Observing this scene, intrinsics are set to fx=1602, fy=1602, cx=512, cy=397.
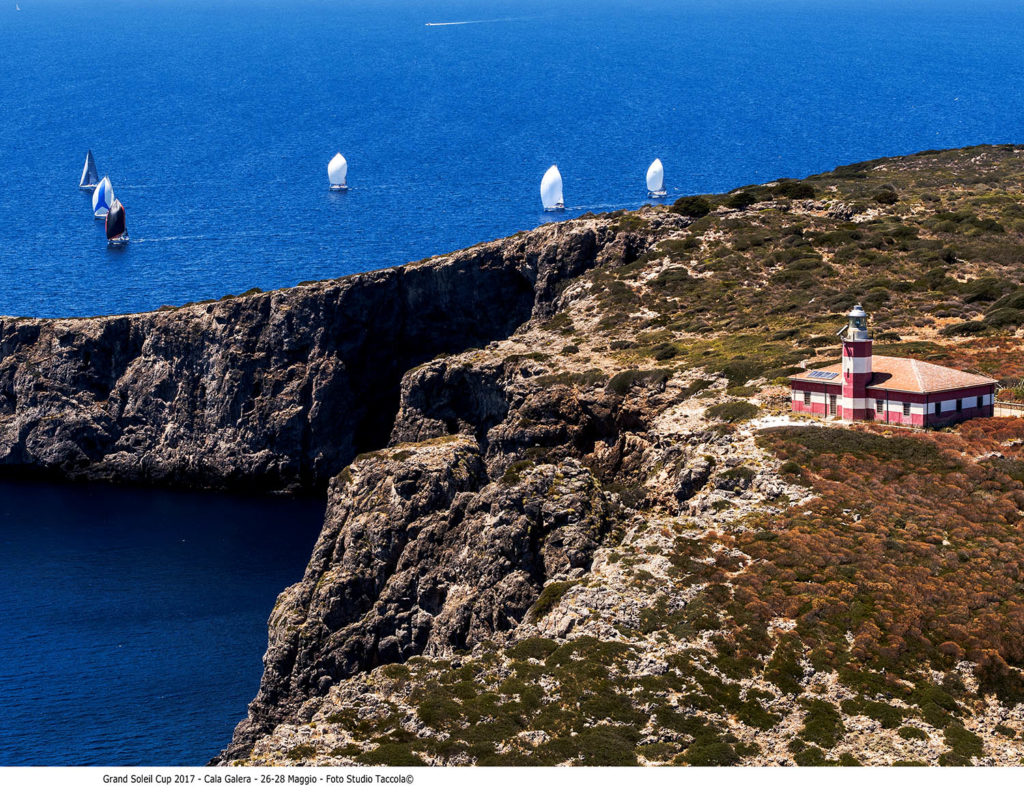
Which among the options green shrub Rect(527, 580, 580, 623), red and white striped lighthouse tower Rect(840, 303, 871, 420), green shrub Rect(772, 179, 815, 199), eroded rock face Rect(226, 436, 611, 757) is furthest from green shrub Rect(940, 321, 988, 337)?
green shrub Rect(772, 179, 815, 199)

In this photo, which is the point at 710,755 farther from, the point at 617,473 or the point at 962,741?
the point at 617,473

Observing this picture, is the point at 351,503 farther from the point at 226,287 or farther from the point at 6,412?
the point at 226,287

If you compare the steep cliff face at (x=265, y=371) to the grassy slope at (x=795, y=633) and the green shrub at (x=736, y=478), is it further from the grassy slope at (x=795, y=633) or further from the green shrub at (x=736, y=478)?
the green shrub at (x=736, y=478)

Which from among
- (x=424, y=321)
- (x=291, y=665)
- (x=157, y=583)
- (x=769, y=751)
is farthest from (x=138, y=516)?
(x=769, y=751)

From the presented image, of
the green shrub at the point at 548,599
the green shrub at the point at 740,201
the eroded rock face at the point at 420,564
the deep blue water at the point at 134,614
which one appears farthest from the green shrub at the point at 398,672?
the green shrub at the point at 740,201

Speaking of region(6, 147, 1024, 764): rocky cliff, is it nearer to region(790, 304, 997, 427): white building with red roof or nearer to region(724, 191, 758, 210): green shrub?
region(790, 304, 997, 427): white building with red roof

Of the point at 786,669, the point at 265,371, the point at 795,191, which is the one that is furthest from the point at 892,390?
the point at 265,371

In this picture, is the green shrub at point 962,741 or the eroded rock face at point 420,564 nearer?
the green shrub at point 962,741
